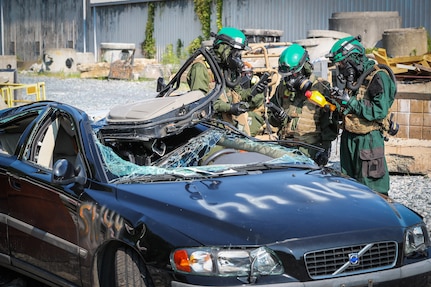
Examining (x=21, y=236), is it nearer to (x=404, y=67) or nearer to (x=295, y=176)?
(x=295, y=176)

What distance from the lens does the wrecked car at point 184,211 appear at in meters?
4.40

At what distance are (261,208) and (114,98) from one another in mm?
19430

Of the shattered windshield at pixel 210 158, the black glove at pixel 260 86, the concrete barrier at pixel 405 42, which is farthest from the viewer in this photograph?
the concrete barrier at pixel 405 42

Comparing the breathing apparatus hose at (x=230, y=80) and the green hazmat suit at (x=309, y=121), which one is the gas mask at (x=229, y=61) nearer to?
the breathing apparatus hose at (x=230, y=80)

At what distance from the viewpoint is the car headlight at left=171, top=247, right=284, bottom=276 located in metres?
4.32

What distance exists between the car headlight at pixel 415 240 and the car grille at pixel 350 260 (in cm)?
15

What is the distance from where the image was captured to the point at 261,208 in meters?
4.75

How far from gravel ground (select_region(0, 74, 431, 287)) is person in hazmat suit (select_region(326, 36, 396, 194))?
905 millimetres

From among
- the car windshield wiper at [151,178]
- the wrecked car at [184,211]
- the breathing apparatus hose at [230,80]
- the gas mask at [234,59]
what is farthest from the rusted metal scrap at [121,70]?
the car windshield wiper at [151,178]

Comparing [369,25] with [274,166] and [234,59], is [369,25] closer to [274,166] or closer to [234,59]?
[234,59]

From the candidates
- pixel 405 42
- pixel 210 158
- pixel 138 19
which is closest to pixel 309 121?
pixel 210 158

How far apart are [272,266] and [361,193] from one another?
1.08m

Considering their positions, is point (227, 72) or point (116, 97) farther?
point (116, 97)

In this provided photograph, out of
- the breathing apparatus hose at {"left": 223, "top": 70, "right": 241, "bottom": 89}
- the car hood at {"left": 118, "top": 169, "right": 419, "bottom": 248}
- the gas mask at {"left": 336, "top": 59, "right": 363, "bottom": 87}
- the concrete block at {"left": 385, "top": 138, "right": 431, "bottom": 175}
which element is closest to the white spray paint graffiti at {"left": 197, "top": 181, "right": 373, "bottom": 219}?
the car hood at {"left": 118, "top": 169, "right": 419, "bottom": 248}
